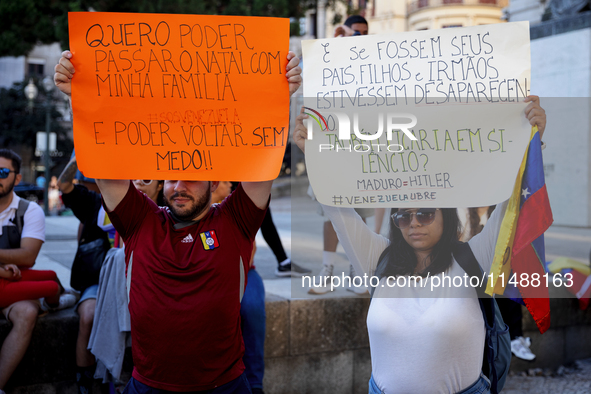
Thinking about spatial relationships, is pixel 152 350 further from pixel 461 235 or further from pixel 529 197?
pixel 529 197

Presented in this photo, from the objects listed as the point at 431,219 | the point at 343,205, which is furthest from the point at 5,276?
the point at 431,219

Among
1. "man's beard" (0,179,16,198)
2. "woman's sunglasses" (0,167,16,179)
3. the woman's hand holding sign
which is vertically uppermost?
the woman's hand holding sign

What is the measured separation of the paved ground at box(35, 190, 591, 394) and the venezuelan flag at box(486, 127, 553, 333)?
1.69 feet

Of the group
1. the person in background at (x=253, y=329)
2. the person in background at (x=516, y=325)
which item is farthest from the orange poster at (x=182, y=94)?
the person in background at (x=516, y=325)

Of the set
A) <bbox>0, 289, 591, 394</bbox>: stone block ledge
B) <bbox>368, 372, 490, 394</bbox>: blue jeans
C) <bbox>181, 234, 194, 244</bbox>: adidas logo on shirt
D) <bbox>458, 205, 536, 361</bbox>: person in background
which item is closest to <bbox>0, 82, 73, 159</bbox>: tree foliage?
<bbox>0, 289, 591, 394</bbox>: stone block ledge

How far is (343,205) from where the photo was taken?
2.34 m

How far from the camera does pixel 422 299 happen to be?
2188mm

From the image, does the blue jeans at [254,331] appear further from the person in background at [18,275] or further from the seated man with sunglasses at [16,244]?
the seated man with sunglasses at [16,244]

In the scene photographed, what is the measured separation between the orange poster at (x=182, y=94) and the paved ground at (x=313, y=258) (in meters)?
0.78

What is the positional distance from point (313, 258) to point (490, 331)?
3893mm

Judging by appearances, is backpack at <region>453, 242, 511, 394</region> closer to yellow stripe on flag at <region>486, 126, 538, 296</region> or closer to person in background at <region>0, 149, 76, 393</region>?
yellow stripe on flag at <region>486, 126, 538, 296</region>

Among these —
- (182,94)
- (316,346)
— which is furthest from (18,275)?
(316,346)

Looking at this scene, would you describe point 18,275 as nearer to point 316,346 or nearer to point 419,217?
point 316,346

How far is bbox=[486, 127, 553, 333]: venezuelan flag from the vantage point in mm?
2225
